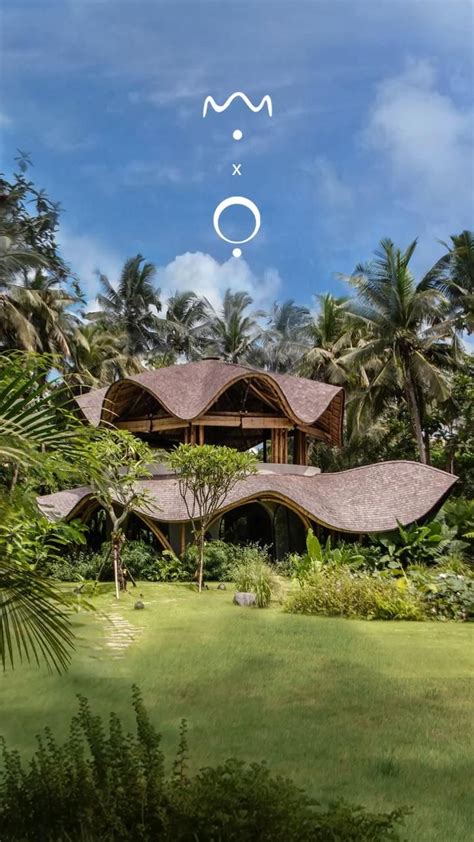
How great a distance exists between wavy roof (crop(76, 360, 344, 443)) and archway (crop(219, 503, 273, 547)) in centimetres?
350

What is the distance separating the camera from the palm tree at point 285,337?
3922 cm

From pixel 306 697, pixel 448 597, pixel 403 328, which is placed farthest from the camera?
pixel 403 328

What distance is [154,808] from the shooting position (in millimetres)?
3473

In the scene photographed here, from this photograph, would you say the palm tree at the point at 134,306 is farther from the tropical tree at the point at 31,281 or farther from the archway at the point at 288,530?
the archway at the point at 288,530

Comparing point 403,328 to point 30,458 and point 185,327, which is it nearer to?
point 185,327

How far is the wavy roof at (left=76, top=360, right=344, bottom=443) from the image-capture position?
65.8 feet

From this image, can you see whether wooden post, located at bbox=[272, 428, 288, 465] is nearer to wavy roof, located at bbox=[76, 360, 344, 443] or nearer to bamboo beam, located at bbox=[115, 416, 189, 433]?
wavy roof, located at bbox=[76, 360, 344, 443]

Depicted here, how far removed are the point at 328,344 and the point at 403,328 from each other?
295 inches

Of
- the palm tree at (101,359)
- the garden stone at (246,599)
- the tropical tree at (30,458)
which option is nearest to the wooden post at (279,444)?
the garden stone at (246,599)

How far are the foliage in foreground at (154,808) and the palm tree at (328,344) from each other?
29.7 m

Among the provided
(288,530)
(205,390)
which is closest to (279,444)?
(205,390)

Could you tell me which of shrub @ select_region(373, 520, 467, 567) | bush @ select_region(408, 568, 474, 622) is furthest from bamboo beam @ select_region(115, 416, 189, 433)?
bush @ select_region(408, 568, 474, 622)

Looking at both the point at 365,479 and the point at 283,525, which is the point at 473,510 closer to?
the point at 365,479

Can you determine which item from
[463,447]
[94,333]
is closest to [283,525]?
[463,447]
